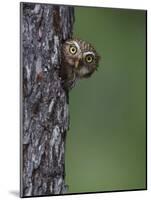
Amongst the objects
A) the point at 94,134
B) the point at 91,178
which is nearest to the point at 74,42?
the point at 94,134

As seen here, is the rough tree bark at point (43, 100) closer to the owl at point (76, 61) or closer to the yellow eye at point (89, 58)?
the owl at point (76, 61)

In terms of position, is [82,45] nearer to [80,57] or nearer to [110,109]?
[80,57]

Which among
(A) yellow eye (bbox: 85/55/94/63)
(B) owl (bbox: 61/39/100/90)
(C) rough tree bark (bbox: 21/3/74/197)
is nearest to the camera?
(C) rough tree bark (bbox: 21/3/74/197)

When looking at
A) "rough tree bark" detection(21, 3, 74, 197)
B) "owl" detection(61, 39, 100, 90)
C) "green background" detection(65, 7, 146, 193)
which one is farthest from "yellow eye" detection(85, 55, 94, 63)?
"rough tree bark" detection(21, 3, 74, 197)

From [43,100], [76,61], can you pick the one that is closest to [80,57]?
[76,61]

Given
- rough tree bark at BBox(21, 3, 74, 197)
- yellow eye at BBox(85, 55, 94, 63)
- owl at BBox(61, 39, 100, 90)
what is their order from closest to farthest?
rough tree bark at BBox(21, 3, 74, 197) → owl at BBox(61, 39, 100, 90) → yellow eye at BBox(85, 55, 94, 63)

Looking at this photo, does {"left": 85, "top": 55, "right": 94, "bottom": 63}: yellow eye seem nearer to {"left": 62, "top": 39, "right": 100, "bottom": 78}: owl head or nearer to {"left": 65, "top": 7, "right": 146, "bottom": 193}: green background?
{"left": 62, "top": 39, "right": 100, "bottom": 78}: owl head

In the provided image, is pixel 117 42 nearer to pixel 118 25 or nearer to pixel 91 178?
pixel 118 25
